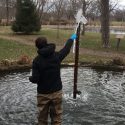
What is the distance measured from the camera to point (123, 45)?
87.6 ft

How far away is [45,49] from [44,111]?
1.48 m

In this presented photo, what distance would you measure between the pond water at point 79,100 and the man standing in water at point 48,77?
166 centimetres

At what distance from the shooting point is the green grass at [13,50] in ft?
68.0

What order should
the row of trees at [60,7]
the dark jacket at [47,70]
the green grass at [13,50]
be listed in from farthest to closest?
the row of trees at [60,7], the green grass at [13,50], the dark jacket at [47,70]

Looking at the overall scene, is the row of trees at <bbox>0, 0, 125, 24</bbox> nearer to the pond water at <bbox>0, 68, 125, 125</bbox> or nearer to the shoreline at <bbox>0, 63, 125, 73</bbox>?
the shoreline at <bbox>0, 63, 125, 73</bbox>

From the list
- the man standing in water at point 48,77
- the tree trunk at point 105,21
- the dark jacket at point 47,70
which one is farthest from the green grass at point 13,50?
the dark jacket at point 47,70

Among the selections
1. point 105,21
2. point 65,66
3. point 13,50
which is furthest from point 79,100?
point 105,21

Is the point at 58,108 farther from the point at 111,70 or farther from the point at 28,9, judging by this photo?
the point at 28,9

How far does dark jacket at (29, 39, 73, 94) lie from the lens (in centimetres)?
748

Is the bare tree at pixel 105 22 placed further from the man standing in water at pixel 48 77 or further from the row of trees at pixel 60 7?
the man standing in water at pixel 48 77

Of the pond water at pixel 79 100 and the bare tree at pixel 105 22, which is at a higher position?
the bare tree at pixel 105 22

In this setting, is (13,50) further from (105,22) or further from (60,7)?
(60,7)

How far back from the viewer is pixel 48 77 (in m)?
7.63

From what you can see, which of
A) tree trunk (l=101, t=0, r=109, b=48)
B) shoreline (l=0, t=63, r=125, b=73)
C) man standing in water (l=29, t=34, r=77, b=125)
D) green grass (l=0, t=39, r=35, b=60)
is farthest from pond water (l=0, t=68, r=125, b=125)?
tree trunk (l=101, t=0, r=109, b=48)
